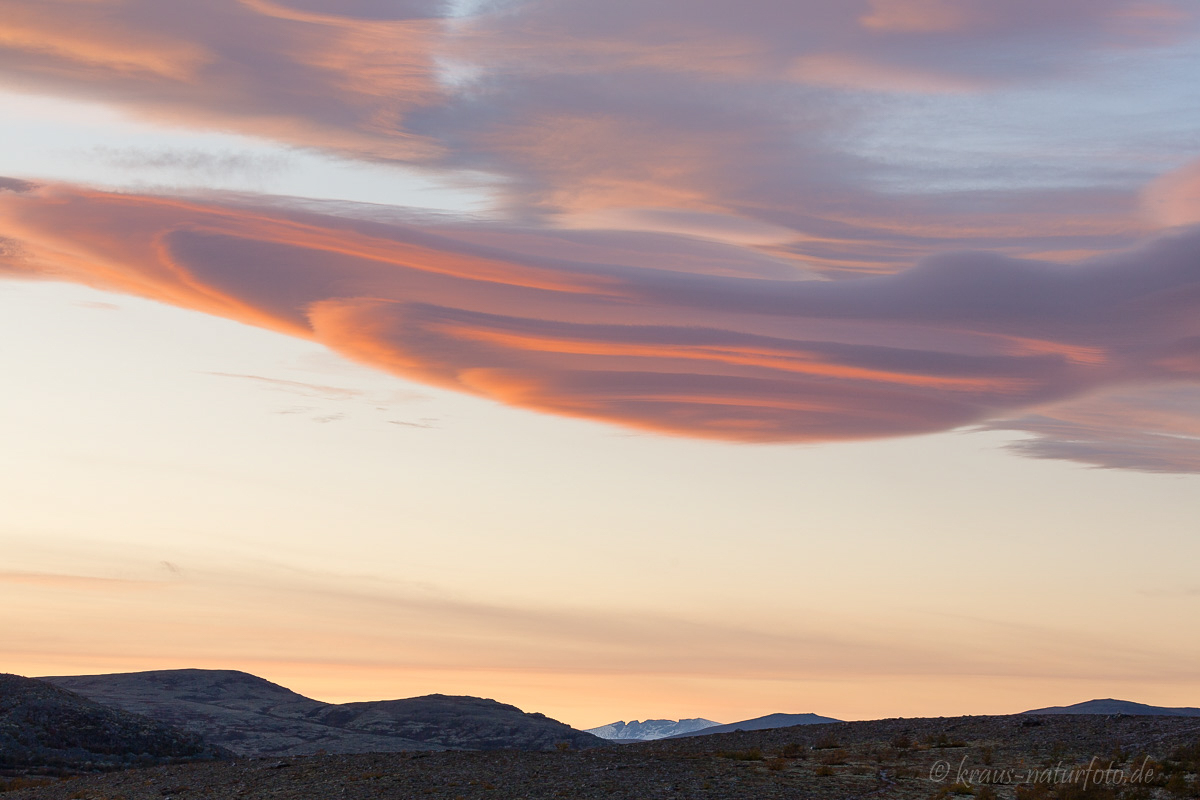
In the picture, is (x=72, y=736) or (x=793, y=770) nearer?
(x=793, y=770)

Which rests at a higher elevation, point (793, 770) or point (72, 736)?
point (793, 770)

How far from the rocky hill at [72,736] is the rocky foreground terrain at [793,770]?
46.8 m

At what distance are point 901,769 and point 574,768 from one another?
40.8ft

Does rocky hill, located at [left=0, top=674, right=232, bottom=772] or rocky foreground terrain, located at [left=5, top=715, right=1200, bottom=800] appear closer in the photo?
rocky foreground terrain, located at [left=5, top=715, right=1200, bottom=800]

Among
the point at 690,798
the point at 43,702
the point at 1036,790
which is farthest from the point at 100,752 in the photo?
the point at 1036,790

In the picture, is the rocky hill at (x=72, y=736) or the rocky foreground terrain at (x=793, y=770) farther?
the rocky hill at (x=72, y=736)

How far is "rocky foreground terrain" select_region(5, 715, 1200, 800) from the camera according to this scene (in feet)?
121

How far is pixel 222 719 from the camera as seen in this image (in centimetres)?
19075

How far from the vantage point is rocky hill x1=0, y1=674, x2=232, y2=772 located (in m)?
92.8

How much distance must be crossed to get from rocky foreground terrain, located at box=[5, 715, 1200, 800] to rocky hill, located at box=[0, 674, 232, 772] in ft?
153

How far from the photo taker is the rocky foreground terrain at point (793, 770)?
3684 cm

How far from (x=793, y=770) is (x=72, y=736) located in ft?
272

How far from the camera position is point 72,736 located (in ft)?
325

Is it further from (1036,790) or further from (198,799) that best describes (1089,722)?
(198,799)
